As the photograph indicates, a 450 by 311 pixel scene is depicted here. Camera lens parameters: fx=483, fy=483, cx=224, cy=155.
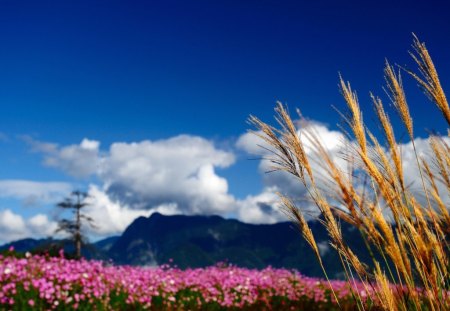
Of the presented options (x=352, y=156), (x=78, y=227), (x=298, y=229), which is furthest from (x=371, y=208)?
(x=78, y=227)

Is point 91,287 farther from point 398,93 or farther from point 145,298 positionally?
point 398,93

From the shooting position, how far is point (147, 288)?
10.1 m

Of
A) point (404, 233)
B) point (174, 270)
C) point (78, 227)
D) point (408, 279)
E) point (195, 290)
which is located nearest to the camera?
point (408, 279)

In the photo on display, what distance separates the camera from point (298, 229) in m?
2.58

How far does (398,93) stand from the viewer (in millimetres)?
2312

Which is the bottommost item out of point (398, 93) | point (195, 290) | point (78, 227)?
point (195, 290)

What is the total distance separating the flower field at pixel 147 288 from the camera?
8.45 m

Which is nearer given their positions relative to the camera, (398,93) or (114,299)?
(398,93)

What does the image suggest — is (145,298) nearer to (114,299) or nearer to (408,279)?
(114,299)

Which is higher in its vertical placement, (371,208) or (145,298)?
(371,208)

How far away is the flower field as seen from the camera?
27.7 ft

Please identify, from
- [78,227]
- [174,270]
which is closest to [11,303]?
[174,270]

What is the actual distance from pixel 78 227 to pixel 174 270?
3601cm

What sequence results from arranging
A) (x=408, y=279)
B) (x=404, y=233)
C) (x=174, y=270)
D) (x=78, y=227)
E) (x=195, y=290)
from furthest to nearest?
(x=78, y=227), (x=174, y=270), (x=195, y=290), (x=404, y=233), (x=408, y=279)
